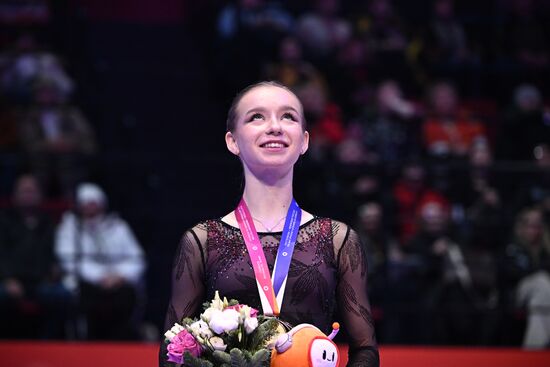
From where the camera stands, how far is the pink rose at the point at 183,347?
9.70ft

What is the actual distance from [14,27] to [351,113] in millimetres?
3176

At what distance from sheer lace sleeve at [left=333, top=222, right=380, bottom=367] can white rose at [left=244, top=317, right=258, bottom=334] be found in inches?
16.2

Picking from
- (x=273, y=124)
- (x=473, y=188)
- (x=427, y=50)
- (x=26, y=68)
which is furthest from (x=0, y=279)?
(x=427, y=50)

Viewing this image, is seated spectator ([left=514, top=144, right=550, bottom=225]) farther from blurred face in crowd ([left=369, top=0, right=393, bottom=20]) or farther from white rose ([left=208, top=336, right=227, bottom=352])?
white rose ([left=208, top=336, right=227, bottom=352])

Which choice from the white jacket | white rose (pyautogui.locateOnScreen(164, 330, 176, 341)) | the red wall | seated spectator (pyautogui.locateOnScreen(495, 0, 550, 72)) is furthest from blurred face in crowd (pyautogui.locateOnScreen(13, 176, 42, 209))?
seated spectator (pyautogui.locateOnScreen(495, 0, 550, 72))

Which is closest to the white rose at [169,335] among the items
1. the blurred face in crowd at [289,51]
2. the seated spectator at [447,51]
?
the blurred face in crowd at [289,51]

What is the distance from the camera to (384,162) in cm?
685

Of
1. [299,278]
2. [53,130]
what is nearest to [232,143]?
[299,278]

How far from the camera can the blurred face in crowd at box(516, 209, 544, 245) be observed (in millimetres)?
7336

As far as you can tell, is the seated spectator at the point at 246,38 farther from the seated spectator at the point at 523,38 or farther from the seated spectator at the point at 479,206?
the seated spectator at the point at 523,38

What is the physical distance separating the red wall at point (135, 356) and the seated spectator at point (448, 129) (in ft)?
8.10

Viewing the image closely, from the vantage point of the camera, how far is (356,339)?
3.28 m

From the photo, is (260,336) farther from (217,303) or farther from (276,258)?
(276,258)

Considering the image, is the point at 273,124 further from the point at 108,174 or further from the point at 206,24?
the point at 206,24
